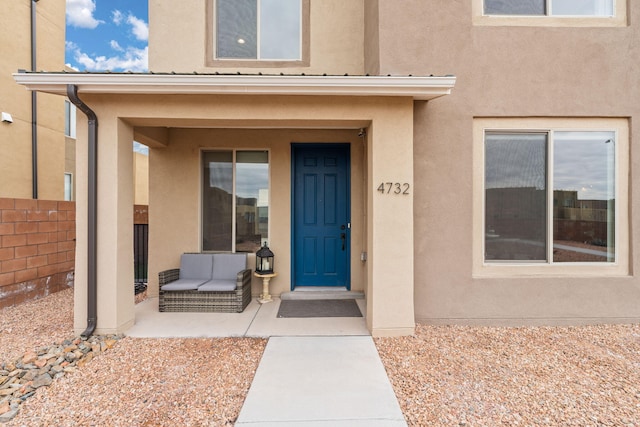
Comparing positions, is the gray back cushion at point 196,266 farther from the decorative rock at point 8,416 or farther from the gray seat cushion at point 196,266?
the decorative rock at point 8,416

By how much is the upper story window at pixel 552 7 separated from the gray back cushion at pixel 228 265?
556 cm

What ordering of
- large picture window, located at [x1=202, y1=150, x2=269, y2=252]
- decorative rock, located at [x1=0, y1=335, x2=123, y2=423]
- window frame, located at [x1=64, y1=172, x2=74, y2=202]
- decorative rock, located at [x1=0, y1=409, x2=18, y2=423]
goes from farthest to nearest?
1. window frame, located at [x1=64, y1=172, x2=74, y2=202]
2. large picture window, located at [x1=202, y1=150, x2=269, y2=252]
3. decorative rock, located at [x1=0, y1=335, x2=123, y2=423]
4. decorative rock, located at [x1=0, y1=409, x2=18, y2=423]

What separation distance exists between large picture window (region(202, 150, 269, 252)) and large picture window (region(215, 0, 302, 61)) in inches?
76.4

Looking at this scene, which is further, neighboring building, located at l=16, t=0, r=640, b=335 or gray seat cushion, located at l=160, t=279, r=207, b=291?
gray seat cushion, located at l=160, t=279, r=207, b=291

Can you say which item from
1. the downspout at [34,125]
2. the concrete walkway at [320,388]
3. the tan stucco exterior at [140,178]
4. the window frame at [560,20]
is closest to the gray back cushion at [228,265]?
the concrete walkway at [320,388]

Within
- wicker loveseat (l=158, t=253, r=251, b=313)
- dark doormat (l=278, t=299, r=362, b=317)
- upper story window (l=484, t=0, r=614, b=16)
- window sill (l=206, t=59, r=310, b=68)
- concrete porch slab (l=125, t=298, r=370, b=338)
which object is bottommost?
concrete porch slab (l=125, t=298, r=370, b=338)

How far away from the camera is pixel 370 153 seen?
13.4 feet

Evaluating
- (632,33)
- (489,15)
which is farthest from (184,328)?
(632,33)

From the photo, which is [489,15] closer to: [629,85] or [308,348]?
[629,85]

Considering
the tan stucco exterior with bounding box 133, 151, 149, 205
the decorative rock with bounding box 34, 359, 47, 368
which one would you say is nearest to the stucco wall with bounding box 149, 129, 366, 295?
the decorative rock with bounding box 34, 359, 47, 368

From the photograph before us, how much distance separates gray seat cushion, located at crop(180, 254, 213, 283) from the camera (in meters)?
5.42

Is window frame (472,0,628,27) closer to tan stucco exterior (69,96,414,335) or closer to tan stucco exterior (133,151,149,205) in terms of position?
tan stucco exterior (69,96,414,335)

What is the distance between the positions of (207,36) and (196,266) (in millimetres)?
4333

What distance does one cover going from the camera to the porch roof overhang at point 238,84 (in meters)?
3.59
